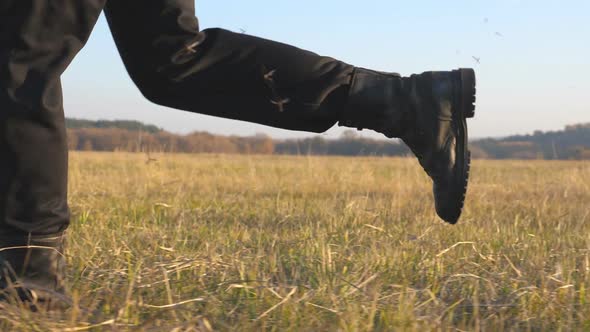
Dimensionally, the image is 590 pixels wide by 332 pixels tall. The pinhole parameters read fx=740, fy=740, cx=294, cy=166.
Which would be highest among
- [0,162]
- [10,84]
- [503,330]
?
[10,84]

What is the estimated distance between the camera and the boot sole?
7.04ft

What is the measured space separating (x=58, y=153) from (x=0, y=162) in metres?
0.14

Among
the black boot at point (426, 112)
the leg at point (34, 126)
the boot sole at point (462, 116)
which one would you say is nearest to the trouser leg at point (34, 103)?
the leg at point (34, 126)

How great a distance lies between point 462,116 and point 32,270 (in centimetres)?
126

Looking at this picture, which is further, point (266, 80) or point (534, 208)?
point (534, 208)

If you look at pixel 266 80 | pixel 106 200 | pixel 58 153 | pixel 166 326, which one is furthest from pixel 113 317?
pixel 106 200

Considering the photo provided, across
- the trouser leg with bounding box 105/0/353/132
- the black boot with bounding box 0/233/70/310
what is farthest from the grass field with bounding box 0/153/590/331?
the trouser leg with bounding box 105/0/353/132

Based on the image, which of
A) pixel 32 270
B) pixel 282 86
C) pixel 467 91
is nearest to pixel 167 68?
pixel 282 86

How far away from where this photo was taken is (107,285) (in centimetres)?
201

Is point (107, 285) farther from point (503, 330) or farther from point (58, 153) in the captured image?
point (503, 330)

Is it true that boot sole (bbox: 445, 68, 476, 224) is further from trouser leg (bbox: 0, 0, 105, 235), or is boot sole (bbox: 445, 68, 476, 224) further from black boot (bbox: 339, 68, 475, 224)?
trouser leg (bbox: 0, 0, 105, 235)

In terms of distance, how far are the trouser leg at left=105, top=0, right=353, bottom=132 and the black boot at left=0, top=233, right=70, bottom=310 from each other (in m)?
0.54

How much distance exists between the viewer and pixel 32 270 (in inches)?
71.5

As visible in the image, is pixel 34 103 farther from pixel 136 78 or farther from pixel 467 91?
pixel 467 91
